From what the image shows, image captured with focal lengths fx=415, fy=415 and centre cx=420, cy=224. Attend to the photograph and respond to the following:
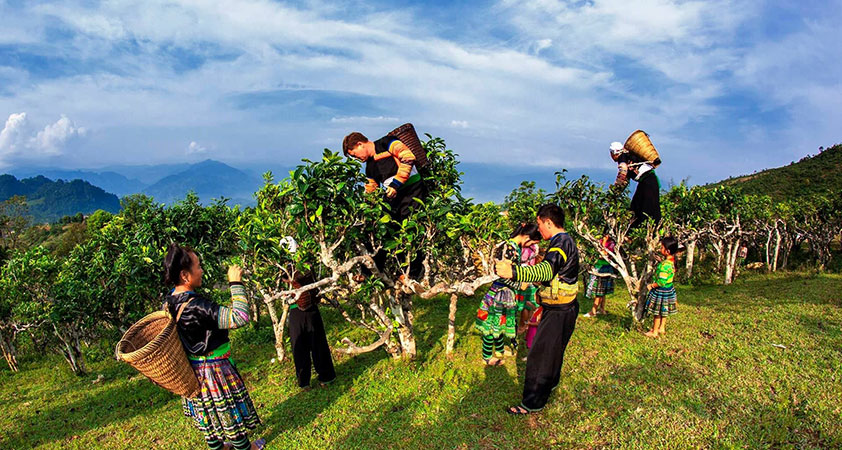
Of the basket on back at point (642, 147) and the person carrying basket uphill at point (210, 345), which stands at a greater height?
the basket on back at point (642, 147)

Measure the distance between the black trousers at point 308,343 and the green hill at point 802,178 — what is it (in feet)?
113

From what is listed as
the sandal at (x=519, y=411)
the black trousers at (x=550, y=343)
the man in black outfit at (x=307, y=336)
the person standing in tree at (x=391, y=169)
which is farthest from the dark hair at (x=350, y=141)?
the sandal at (x=519, y=411)

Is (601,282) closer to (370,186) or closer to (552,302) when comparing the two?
(552,302)

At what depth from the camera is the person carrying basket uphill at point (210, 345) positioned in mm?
4273

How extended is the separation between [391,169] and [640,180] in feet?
16.2

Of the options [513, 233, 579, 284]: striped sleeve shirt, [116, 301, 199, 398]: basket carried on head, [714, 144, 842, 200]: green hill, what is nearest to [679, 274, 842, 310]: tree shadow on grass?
[513, 233, 579, 284]: striped sleeve shirt

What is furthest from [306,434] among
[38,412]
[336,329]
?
[38,412]

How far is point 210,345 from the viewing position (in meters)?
4.50

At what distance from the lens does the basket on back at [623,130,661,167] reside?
7.73 m

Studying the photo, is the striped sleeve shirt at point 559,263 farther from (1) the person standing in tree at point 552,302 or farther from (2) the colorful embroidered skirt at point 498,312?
(2) the colorful embroidered skirt at point 498,312

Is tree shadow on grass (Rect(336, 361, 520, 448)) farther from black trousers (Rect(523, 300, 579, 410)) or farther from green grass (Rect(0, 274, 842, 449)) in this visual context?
black trousers (Rect(523, 300, 579, 410))

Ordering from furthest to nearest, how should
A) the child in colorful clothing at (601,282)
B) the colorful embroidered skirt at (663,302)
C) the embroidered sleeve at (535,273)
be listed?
the child in colorful clothing at (601,282)
the colorful embroidered skirt at (663,302)
the embroidered sleeve at (535,273)

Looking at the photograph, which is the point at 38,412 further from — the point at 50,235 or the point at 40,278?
the point at 50,235

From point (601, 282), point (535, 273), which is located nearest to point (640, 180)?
point (601, 282)
